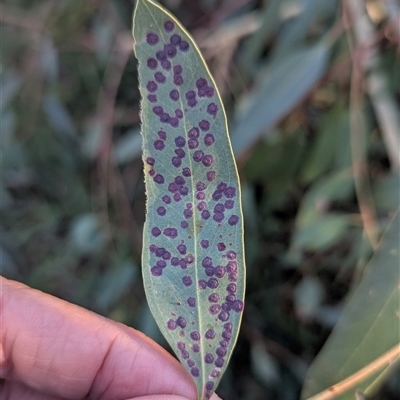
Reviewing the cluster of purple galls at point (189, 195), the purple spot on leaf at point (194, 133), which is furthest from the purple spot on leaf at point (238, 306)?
the purple spot on leaf at point (194, 133)

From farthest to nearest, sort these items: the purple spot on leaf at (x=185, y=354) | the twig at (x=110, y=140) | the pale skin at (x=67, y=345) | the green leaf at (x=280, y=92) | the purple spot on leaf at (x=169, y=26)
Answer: the twig at (x=110, y=140) → the green leaf at (x=280, y=92) → the pale skin at (x=67, y=345) → the purple spot on leaf at (x=185, y=354) → the purple spot on leaf at (x=169, y=26)

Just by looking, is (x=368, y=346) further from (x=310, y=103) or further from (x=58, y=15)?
(x=58, y=15)

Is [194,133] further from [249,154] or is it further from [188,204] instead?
[249,154]

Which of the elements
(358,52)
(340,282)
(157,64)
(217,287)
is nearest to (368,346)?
(217,287)

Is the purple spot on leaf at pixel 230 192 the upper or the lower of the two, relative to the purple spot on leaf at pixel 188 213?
upper

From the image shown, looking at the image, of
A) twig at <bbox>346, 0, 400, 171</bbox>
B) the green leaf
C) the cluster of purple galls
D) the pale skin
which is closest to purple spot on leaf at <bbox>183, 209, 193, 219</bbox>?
the cluster of purple galls

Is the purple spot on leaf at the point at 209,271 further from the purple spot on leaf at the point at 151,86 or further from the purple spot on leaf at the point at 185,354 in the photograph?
the purple spot on leaf at the point at 151,86
